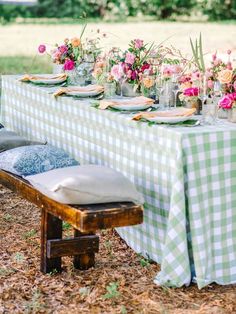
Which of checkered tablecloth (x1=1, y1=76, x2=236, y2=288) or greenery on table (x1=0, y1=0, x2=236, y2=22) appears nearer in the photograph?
checkered tablecloth (x1=1, y1=76, x2=236, y2=288)

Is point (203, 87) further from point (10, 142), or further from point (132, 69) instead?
point (10, 142)

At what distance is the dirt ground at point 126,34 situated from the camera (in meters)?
16.0

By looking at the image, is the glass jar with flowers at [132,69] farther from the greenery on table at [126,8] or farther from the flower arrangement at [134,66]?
the greenery on table at [126,8]

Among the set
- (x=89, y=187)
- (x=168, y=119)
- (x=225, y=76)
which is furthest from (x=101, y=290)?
(x=225, y=76)

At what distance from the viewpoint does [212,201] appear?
397 cm

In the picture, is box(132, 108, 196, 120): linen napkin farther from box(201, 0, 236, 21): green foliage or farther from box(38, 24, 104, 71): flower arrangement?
box(201, 0, 236, 21): green foliage

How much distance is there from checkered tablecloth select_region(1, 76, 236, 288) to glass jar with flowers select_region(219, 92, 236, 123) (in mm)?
80

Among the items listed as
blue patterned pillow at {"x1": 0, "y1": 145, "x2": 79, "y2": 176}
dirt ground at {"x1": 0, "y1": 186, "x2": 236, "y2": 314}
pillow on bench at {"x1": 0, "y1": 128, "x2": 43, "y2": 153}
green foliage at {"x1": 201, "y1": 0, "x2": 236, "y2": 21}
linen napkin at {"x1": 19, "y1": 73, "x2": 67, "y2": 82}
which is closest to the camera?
dirt ground at {"x1": 0, "y1": 186, "x2": 236, "y2": 314}

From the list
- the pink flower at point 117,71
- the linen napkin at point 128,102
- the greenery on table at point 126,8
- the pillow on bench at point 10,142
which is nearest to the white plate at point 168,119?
the linen napkin at point 128,102

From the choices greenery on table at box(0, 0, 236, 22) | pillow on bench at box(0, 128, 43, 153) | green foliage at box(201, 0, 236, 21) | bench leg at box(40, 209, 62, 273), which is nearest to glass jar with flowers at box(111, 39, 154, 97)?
pillow on bench at box(0, 128, 43, 153)

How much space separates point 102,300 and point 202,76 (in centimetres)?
→ 138

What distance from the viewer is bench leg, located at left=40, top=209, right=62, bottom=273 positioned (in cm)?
414

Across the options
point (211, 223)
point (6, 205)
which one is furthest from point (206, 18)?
point (211, 223)

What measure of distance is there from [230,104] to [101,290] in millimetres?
1160
